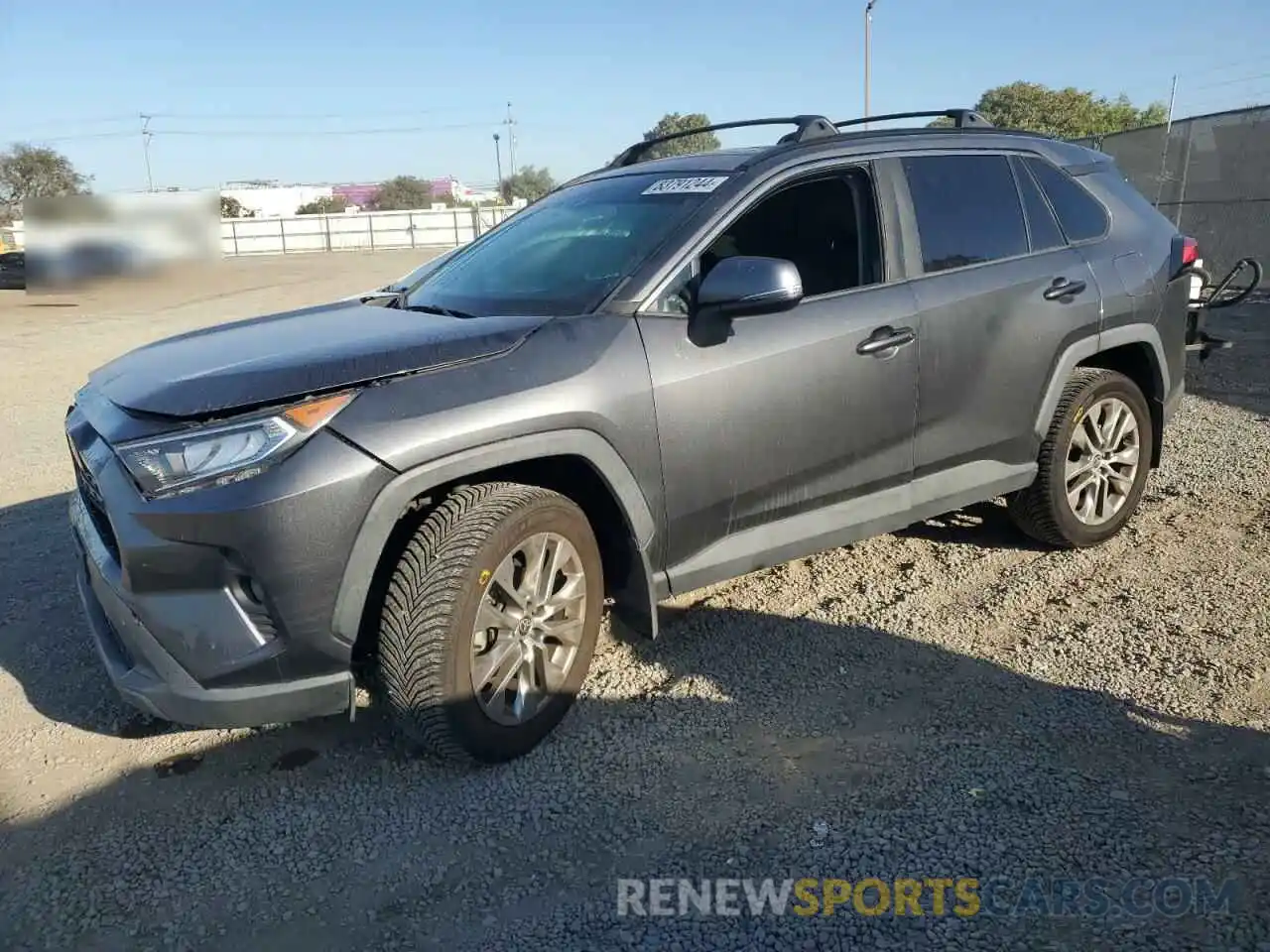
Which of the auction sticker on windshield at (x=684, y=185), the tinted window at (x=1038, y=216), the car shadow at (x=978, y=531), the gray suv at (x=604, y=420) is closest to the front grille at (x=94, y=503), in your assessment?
the gray suv at (x=604, y=420)

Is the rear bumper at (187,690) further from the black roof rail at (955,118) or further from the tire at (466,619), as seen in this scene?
the black roof rail at (955,118)

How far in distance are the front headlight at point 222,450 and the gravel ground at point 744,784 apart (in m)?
1.03

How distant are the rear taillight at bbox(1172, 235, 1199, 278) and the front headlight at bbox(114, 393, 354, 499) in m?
4.07

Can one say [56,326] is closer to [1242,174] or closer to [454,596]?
[454,596]

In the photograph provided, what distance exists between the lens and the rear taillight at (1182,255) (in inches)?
185

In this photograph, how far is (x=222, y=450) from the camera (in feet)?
8.46

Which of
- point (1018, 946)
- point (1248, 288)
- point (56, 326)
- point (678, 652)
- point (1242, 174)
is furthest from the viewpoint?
point (56, 326)

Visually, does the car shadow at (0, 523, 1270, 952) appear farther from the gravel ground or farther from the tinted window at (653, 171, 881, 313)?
the tinted window at (653, 171, 881, 313)

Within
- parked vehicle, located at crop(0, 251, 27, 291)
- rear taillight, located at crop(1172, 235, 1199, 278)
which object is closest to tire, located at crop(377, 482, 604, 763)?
rear taillight, located at crop(1172, 235, 1199, 278)

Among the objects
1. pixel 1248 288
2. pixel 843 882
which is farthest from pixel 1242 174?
pixel 843 882

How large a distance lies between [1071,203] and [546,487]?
9.58 ft

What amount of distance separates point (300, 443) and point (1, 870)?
1430 mm

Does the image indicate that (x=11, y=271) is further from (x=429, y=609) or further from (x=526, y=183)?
(x=526, y=183)

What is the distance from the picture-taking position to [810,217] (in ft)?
12.5
